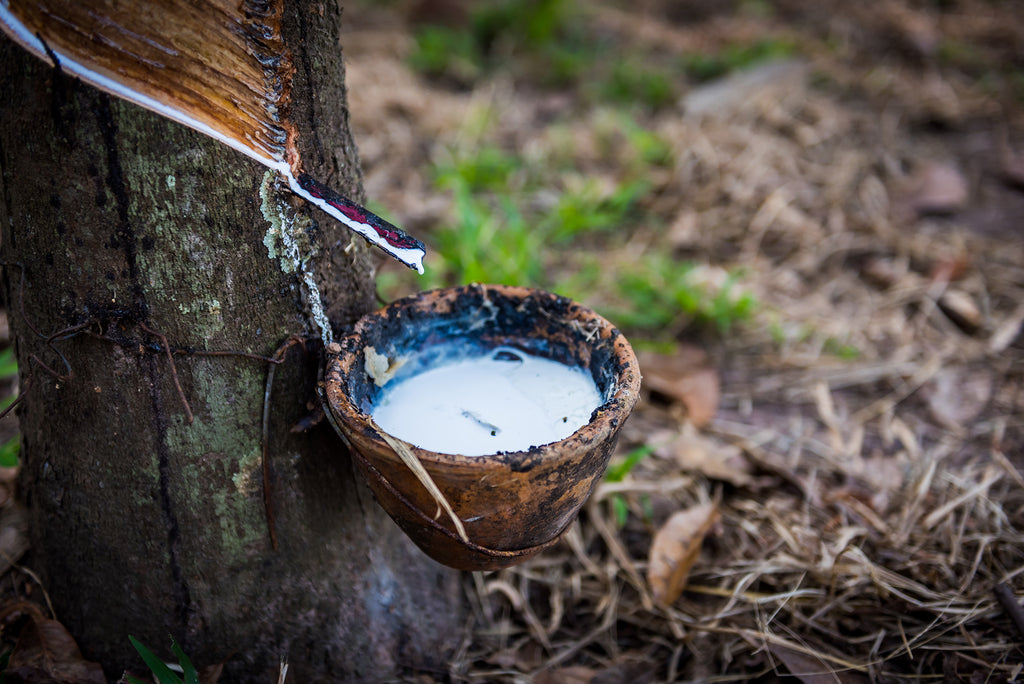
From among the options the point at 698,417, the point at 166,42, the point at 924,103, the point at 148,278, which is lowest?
the point at 924,103

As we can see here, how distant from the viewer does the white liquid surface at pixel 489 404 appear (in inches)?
49.6

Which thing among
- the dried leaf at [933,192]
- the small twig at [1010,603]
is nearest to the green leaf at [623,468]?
the small twig at [1010,603]

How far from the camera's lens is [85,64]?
1.05m

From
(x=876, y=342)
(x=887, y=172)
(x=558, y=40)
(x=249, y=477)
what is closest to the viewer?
Answer: (x=249, y=477)

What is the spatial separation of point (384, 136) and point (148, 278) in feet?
9.53

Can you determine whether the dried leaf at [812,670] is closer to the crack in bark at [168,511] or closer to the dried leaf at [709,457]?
the dried leaf at [709,457]

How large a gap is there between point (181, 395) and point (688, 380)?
5.86 feet

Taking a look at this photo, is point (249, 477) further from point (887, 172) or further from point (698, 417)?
point (887, 172)

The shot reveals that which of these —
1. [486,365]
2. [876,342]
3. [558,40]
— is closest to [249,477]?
[486,365]

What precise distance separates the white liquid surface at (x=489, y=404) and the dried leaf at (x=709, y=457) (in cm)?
86

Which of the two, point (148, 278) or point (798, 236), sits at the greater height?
point (148, 278)

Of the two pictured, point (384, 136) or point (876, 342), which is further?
point (384, 136)

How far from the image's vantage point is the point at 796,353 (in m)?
2.77

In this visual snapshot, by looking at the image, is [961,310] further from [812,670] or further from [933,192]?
[812,670]
